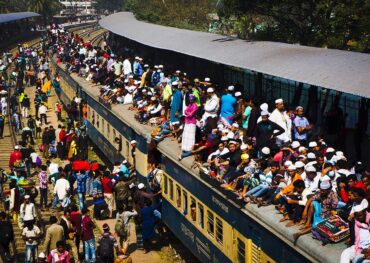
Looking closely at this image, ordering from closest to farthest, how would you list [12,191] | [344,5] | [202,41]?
1. [12,191]
2. [202,41]
3. [344,5]

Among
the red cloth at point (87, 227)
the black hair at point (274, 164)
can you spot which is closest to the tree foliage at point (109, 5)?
the red cloth at point (87, 227)

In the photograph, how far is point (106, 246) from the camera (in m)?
15.8

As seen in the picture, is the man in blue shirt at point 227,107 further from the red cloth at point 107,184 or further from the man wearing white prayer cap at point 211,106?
the red cloth at point 107,184

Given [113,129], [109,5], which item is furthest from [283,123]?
[109,5]

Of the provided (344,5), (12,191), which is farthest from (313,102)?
(344,5)

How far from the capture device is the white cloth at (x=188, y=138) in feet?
53.4

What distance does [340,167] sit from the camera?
12.2m

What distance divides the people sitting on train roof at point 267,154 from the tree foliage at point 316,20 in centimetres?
1211

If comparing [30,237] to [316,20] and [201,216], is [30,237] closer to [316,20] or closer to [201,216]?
[201,216]

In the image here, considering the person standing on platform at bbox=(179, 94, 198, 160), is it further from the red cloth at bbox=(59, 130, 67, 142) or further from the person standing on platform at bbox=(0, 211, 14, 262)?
the red cloth at bbox=(59, 130, 67, 142)

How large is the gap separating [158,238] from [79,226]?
3.48 metres

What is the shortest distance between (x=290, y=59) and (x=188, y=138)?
4.43 metres

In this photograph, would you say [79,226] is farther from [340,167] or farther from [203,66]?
[203,66]

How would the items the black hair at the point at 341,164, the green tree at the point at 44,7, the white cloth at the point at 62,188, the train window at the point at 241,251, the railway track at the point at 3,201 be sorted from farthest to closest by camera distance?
the green tree at the point at 44,7, the white cloth at the point at 62,188, the railway track at the point at 3,201, the train window at the point at 241,251, the black hair at the point at 341,164
